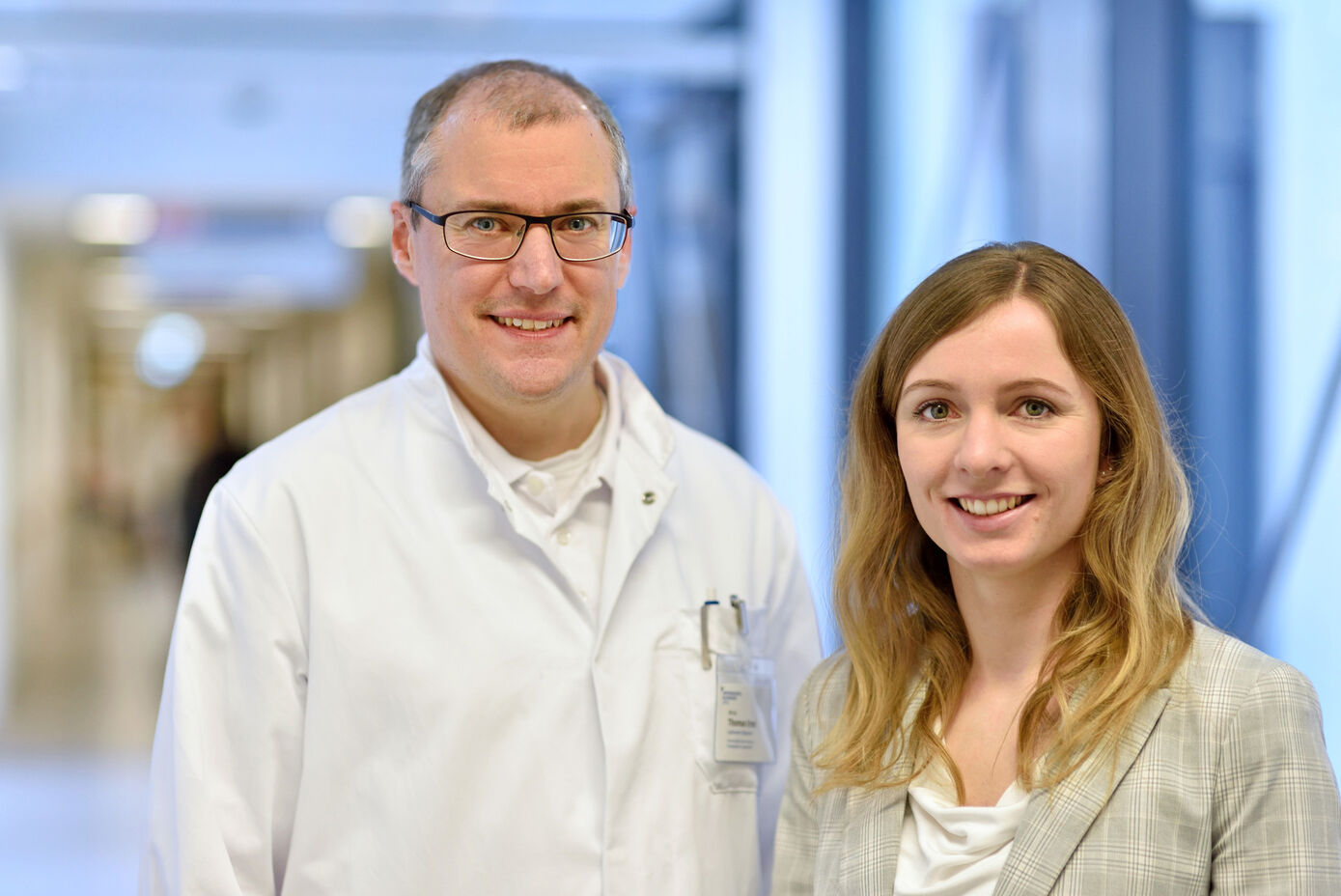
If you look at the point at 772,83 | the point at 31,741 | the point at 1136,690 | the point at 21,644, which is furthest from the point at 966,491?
the point at 21,644

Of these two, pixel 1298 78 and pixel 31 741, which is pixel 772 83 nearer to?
pixel 1298 78

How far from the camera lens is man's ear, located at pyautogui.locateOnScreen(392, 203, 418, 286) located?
83.0 inches

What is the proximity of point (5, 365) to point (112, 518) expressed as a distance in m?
10.1

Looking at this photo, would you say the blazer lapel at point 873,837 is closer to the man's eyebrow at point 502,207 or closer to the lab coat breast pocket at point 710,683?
the lab coat breast pocket at point 710,683

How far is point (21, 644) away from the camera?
1116 centimetres

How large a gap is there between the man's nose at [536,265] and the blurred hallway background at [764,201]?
1.85 ft

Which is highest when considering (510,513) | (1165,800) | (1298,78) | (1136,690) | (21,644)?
(1298,78)

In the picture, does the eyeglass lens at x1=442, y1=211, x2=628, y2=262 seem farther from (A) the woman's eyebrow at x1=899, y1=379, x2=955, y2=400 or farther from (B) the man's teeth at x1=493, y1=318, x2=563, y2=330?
(A) the woman's eyebrow at x1=899, y1=379, x2=955, y2=400

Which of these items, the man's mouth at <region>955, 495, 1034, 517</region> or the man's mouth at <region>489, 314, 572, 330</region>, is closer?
the man's mouth at <region>955, 495, 1034, 517</region>

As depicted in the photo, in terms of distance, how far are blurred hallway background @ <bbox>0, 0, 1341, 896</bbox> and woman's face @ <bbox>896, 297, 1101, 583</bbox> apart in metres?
0.52

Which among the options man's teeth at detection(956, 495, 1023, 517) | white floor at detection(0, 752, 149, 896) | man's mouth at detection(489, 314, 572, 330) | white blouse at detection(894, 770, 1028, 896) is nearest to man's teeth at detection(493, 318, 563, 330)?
man's mouth at detection(489, 314, 572, 330)

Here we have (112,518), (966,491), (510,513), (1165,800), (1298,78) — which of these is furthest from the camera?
(112,518)

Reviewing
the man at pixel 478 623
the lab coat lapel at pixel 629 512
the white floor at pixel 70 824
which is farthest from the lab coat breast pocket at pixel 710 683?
the white floor at pixel 70 824

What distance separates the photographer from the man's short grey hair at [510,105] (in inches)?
78.1
